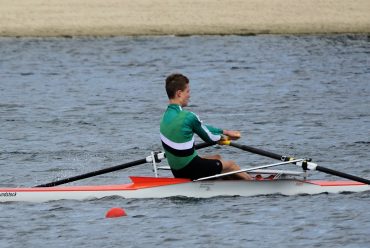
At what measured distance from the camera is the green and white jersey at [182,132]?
17.8 meters

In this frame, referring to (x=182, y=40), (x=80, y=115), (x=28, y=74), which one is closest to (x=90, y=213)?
(x=80, y=115)

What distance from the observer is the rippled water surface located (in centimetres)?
1694

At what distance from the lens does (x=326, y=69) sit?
37.4 meters

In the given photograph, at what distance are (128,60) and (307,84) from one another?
8.22m

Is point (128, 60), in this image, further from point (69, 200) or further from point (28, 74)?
point (69, 200)

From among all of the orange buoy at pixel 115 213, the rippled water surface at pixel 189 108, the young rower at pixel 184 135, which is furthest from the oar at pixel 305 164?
the orange buoy at pixel 115 213

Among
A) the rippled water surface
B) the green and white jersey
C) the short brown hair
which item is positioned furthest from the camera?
the green and white jersey

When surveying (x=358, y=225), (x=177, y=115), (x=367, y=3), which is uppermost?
(x=367, y=3)

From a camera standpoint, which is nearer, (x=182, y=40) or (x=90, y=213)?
(x=90, y=213)

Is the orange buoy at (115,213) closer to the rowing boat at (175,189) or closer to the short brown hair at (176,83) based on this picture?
the rowing boat at (175,189)

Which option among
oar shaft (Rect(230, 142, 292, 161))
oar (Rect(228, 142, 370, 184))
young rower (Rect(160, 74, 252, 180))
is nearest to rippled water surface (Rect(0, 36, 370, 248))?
oar (Rect(228, 142, 370, 184))

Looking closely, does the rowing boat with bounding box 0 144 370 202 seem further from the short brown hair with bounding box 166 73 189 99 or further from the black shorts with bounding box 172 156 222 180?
the short brown hair with bounding box 166 73 189 99

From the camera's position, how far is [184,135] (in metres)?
17.9

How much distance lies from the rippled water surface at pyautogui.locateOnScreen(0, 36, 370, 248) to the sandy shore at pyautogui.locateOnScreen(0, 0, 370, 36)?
1.34ft
